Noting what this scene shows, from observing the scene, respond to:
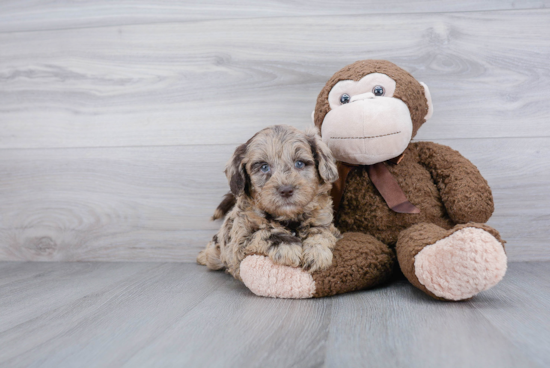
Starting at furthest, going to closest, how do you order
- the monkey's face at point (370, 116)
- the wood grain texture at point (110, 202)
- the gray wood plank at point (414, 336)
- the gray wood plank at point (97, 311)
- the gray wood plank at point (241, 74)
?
1. the wood grain texture at point (110, 202)
2. the gray wood plank at point (241, 74)
3. the monkey's face at point (370, 116)
4. the gray wood plank at point (97, 311)
5. the gray wood plank at point (414, 336)

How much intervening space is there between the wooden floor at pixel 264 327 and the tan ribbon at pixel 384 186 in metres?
0.26

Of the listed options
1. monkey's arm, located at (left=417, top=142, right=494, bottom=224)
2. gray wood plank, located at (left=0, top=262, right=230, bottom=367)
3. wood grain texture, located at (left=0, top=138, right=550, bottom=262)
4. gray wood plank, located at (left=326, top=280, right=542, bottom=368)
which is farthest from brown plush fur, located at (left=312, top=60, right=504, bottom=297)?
wood grain texture, located at (left=0, top=138, right=550, bottom=262)

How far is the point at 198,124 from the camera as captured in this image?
6.05ft

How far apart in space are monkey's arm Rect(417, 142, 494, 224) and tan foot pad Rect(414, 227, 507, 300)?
0.85ft

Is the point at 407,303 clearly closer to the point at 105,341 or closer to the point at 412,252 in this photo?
the point at 412,252

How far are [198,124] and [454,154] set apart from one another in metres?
1.07

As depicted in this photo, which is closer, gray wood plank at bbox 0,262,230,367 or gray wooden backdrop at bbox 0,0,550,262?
gray wood plank at bbox 0,262,230,367

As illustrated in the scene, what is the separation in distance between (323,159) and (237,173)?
10.8 inches

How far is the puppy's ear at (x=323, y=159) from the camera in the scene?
1265 millimetres

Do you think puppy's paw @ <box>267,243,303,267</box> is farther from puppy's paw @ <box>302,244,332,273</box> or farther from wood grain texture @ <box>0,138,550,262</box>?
wood grain texture @ <box>0,138,550,262</box>

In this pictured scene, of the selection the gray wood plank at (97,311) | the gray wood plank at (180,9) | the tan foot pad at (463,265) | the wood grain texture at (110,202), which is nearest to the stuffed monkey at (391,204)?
the tan foot pad at (463,265)

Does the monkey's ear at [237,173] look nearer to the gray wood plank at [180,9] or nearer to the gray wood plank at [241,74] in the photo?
the gray wood plank at [241,74]

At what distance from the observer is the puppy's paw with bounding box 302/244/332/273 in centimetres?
120

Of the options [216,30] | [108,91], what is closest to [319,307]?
[216,30]
